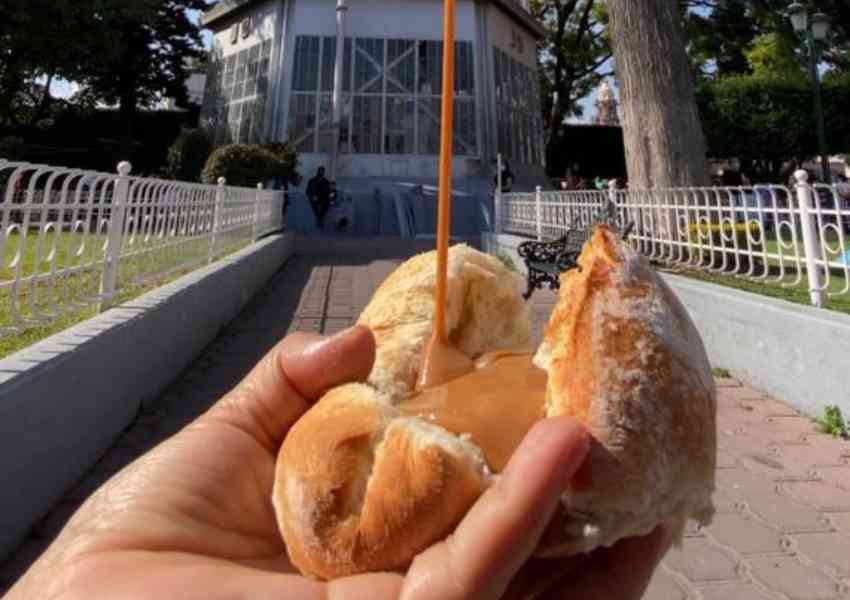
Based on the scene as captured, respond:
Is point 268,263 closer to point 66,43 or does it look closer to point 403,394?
point 403,394

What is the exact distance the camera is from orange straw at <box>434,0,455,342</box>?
38.4 inches

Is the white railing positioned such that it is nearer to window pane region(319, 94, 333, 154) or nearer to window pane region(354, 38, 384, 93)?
window pane region(319, 94, 333, 154)

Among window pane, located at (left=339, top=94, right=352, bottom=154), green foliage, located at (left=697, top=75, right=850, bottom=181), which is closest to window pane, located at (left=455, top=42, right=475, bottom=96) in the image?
window pane, located at (left=339, top=94, right=352, bottom=154)

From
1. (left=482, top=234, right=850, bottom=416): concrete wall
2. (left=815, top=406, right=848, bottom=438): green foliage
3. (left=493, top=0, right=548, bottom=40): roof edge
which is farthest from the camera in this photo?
(left=493, top=0, right=548, bottom=40): roof edge

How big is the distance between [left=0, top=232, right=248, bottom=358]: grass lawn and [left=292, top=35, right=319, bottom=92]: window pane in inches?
747

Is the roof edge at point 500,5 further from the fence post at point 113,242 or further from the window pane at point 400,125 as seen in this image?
the fence post at point 113,242

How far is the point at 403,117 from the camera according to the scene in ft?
78.1

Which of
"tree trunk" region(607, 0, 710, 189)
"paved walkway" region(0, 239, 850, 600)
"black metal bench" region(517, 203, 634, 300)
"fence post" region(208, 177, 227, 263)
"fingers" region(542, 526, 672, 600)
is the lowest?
"paved walkway" region(0, 239, 850, 600)

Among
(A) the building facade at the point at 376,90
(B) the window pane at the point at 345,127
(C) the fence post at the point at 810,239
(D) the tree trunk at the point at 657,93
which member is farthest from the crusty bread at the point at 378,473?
(B) the window pane at the point at 345,127

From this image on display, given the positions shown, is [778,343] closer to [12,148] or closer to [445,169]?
[445,169]

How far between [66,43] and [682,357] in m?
26.8

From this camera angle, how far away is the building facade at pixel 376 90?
76.9 feet

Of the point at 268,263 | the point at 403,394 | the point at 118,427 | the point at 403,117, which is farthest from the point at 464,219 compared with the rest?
the point at 403,394

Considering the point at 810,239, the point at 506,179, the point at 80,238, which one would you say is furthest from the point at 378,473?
the point at 506,179
